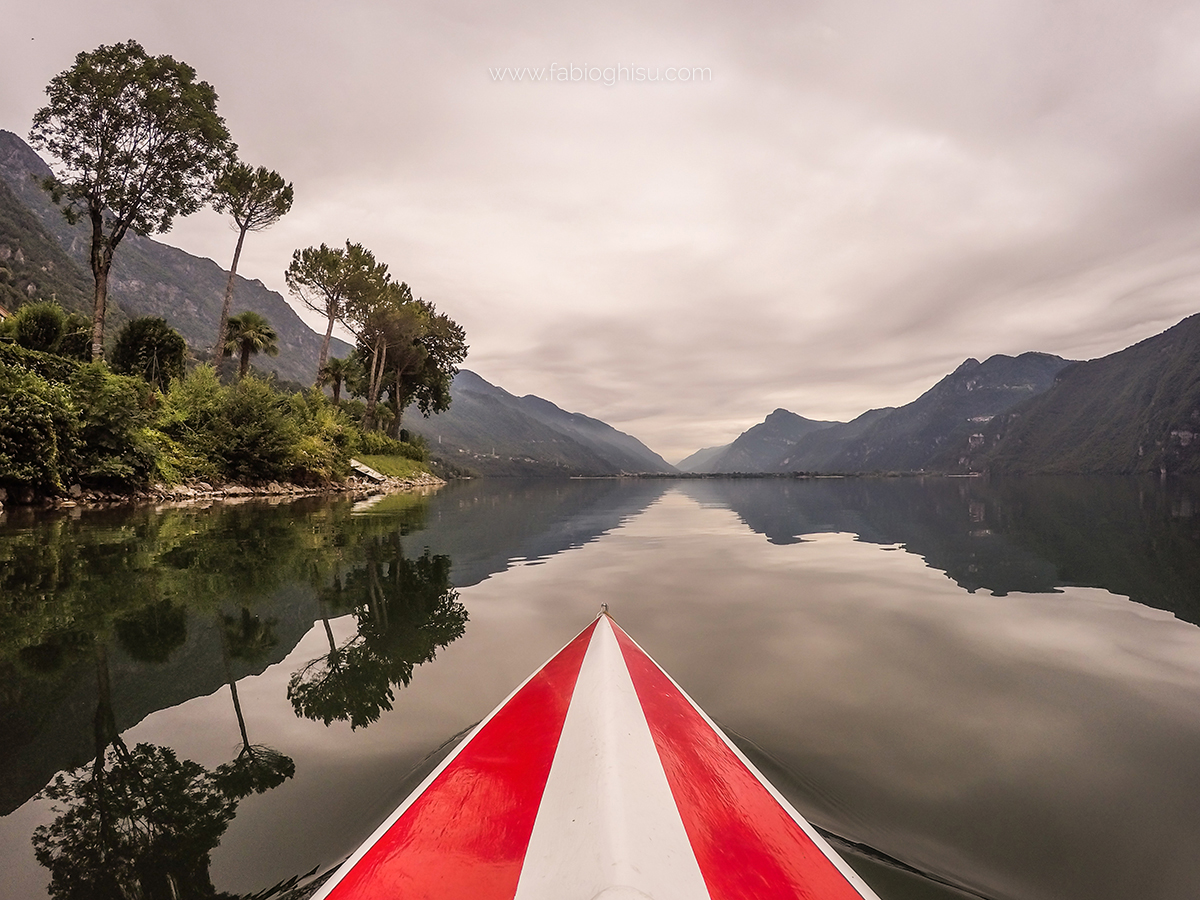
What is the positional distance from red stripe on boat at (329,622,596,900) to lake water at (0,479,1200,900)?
0.72 meters

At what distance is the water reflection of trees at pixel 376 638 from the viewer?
4.14 metres

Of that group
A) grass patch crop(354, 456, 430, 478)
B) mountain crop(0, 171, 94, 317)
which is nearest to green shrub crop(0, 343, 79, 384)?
grass patch crop(354, 456, 430, 478)

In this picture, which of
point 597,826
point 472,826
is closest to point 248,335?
point 472,826

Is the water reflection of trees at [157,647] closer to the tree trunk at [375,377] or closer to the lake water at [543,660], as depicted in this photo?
the lake water at [543,660]

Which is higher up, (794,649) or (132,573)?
(794,649)

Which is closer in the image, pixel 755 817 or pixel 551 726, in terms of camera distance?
pixel 755 817

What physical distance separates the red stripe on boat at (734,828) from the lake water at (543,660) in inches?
28.9

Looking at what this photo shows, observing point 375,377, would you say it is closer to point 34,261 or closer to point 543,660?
point 543,660

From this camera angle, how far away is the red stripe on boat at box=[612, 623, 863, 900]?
1702mm

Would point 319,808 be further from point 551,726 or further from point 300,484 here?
point 300,484

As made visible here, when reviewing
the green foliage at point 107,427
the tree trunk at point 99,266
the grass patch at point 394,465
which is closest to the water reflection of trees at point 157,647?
the green foliage at point 107,427

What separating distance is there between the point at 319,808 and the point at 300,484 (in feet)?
96.2

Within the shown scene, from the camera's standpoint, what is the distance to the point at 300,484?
28.2 m

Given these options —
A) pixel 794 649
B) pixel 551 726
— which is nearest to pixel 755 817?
pixel 551 726
